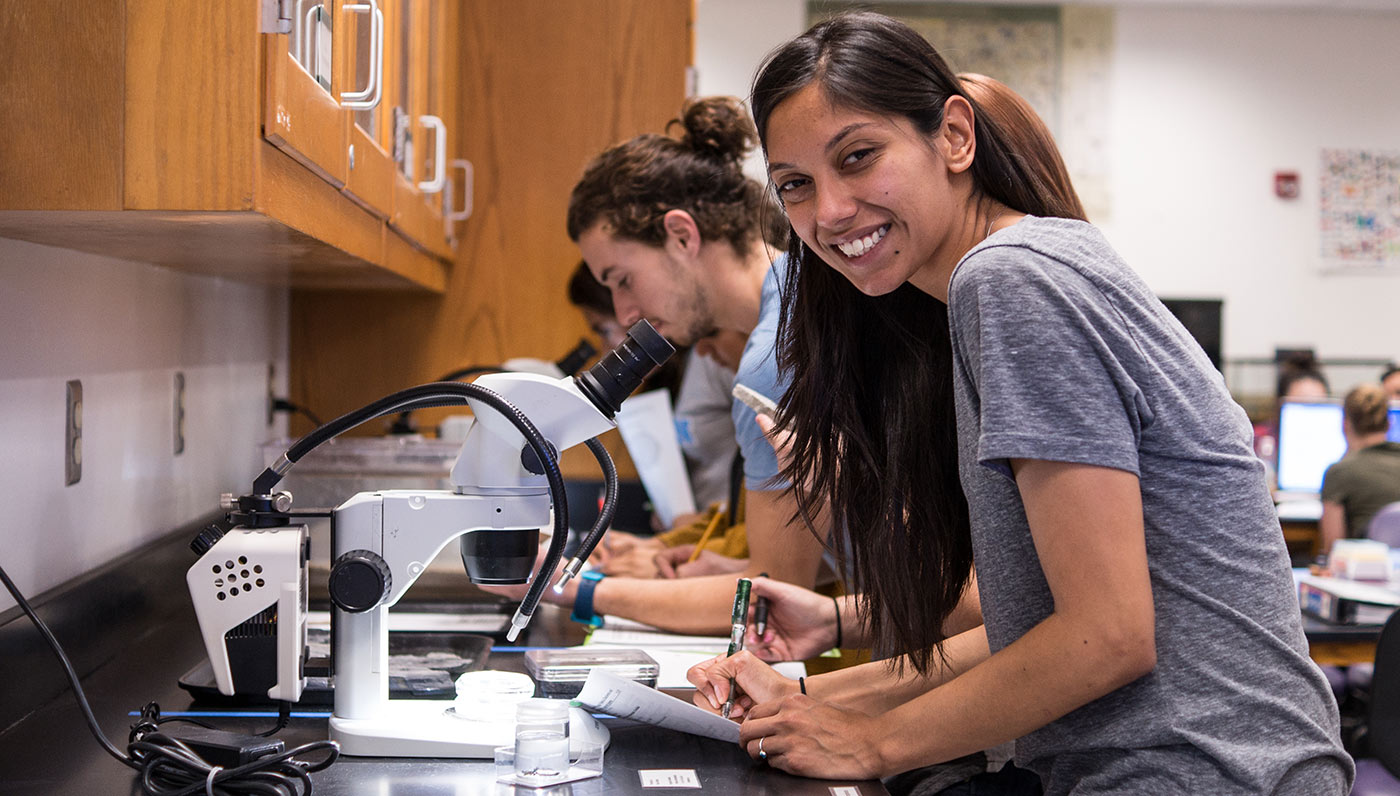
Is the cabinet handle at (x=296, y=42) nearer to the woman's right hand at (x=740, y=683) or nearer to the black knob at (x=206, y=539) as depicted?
the black knob at (x=206, y=539)

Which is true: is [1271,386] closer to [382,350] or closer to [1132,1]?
[1132,1]

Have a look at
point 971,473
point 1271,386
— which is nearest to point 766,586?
point 971,473

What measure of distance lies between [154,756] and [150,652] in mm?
523

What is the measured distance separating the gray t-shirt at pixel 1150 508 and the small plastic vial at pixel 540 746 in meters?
0.37

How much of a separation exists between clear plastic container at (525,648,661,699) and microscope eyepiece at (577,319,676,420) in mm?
331

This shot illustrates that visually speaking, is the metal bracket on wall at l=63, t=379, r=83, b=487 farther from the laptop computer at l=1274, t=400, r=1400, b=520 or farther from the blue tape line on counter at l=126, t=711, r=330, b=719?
the laptop computer at l=1274, t=400, r=1400, b=520

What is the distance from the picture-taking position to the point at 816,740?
99cm

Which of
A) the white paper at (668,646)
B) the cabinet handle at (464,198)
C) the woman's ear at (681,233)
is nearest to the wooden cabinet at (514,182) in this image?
the cabinet handle at (464,198)

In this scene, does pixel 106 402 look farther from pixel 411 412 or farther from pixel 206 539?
pixel 411 412

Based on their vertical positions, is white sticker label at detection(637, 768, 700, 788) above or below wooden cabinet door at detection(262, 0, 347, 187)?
below

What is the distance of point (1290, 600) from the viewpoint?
953 millimetres

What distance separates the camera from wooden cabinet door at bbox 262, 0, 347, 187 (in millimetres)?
901

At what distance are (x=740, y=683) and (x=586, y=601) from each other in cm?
51

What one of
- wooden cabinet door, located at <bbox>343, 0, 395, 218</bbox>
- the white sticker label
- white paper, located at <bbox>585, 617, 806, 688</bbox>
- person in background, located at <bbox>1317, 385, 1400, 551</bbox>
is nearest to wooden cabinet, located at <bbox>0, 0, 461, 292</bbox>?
wooden cabinet door, located at <bbox>343, 0, 395, 218</bbox>
